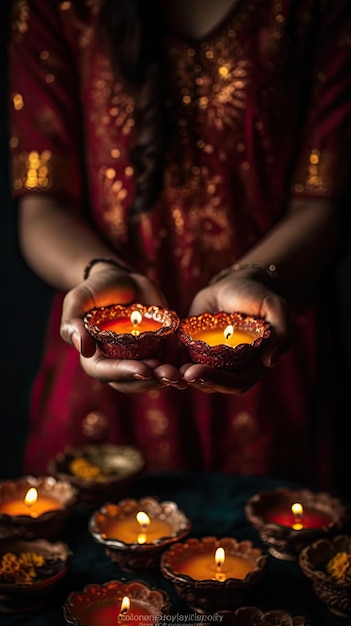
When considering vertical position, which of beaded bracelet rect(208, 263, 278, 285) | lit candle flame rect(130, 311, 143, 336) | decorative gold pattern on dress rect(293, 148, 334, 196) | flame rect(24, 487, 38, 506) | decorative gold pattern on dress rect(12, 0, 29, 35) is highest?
decorative gold pattern on dress rect(12, 0, 29, 35)

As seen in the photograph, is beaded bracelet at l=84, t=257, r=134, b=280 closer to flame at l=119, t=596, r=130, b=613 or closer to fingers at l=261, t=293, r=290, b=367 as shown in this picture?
fingers at l=261, t=293, r=290, b=367

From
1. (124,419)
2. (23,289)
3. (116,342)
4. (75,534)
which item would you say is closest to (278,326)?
(116,342)

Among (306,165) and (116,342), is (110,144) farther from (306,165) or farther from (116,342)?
(116,342)

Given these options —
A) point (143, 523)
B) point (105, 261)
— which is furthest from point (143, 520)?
point (105, 261)

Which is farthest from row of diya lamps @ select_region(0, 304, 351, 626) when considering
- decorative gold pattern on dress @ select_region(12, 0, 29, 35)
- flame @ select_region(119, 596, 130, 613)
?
decorative gold pattern on dress @ select_region(12, 0, 29, 35)

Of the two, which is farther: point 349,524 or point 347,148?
point 347,148

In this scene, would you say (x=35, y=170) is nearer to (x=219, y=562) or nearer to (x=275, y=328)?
(x=275, y=328)

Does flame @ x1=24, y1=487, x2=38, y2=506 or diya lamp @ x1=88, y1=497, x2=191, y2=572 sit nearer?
diya lamp @ x1=88, y1=497, x2=191, y2=572
